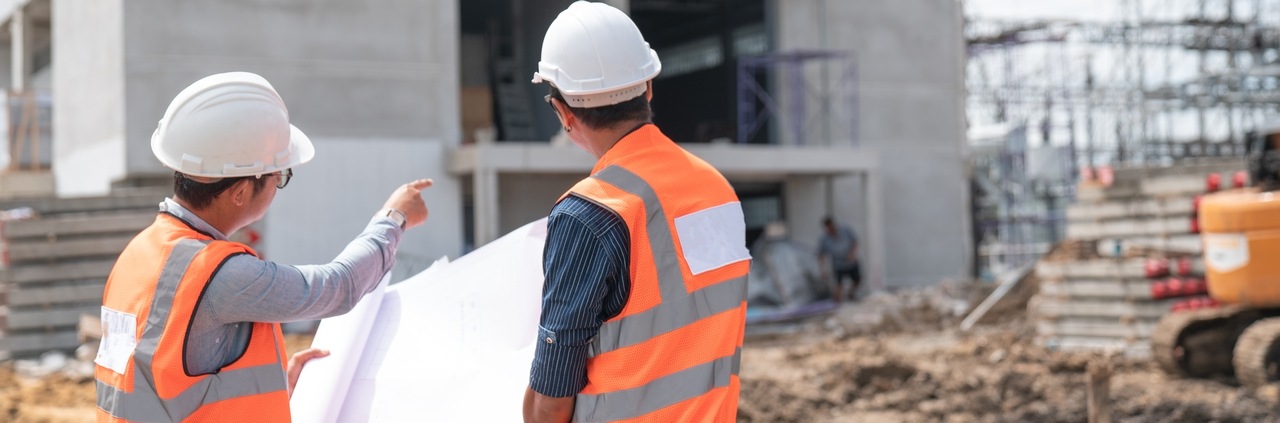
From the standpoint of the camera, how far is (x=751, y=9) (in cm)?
2189

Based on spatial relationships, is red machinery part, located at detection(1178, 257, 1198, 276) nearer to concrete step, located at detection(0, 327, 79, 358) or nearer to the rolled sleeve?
the rolled sleeve

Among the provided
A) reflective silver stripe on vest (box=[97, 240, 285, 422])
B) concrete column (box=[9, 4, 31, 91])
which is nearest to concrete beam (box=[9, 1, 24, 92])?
concrete column (box=[9, 4, 31, 91])

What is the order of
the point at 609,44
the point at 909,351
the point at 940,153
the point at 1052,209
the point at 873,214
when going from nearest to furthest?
the point at 609,44
the point at 909,351
the point at 873,214
the point at 940,153
the point at 1052,209

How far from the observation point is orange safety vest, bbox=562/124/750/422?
86.0 inches

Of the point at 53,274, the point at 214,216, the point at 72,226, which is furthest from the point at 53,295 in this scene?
the point at 214,216

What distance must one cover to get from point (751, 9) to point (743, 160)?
529 centimetres

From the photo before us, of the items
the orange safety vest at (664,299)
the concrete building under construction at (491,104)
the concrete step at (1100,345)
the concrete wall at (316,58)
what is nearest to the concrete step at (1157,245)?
the concrete step at (1100,345)

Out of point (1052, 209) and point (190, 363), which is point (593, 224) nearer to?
point (190, 363)

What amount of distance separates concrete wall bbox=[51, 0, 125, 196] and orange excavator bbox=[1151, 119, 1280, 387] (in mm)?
12992

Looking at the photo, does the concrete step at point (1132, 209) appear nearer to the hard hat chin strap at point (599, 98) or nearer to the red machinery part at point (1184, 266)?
the red machinery part at point (1184, 266)

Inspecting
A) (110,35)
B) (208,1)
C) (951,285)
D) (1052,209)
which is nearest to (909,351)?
(951,285)

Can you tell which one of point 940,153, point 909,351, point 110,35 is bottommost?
point 909,351

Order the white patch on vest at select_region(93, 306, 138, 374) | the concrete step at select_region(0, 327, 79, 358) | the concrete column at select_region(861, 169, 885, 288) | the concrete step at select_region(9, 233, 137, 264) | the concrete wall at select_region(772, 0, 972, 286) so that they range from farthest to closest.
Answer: the concrete wall at select_region(772, 0, 972, 286) < the concrete column at select_region(861, 169, 885, 288) < the concrete step at select_region(9, 233, 137, 264) < the concrete step at select_region(0, 327, 79, 358) < the white patch on vest at select_region(93, 306, 138, 374)

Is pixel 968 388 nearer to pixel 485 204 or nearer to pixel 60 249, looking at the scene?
pixel 485 204
